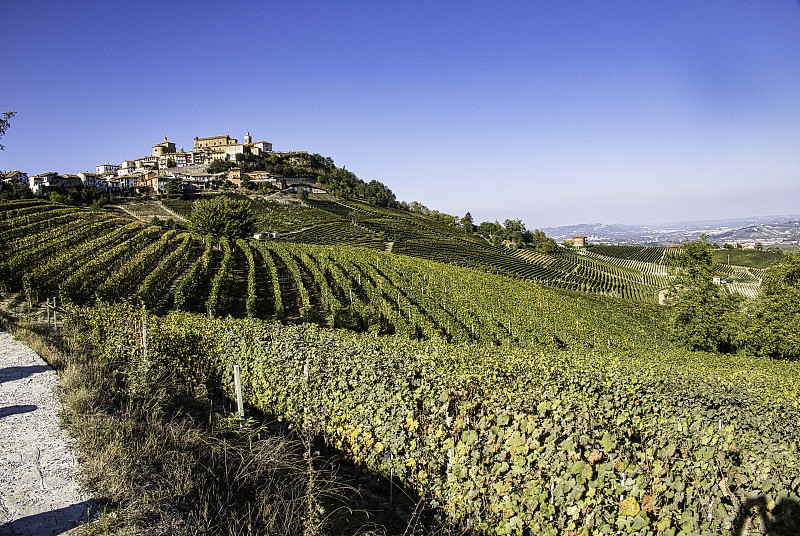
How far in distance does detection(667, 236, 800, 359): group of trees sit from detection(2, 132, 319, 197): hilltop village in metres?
88.2

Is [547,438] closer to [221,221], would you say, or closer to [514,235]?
[221,221]

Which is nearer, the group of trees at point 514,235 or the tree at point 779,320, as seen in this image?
the tree at point 779,320

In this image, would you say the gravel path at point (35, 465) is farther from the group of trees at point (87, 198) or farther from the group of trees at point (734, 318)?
the group of trees at point (87, 198)

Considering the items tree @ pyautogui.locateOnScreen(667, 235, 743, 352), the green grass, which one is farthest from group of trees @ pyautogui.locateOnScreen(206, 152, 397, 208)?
tree @ pyautogui.locateOnScreen(667, 235, 743, 352)

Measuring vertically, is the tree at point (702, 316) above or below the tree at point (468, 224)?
below

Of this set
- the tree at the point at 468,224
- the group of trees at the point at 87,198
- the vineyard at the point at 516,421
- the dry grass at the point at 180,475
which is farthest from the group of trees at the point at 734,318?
the tree at the point at 468,224

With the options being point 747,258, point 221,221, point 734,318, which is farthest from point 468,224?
point 734,318

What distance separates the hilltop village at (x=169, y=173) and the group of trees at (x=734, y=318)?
88.2 meters

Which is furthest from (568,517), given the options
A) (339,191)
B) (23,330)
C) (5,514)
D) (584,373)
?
(339,191)

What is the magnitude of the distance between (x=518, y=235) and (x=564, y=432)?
11140cm

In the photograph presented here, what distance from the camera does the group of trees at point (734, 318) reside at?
78.6ft

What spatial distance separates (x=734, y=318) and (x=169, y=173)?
365ft

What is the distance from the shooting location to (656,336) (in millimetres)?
27516

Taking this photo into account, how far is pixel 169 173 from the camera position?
4080 inches
